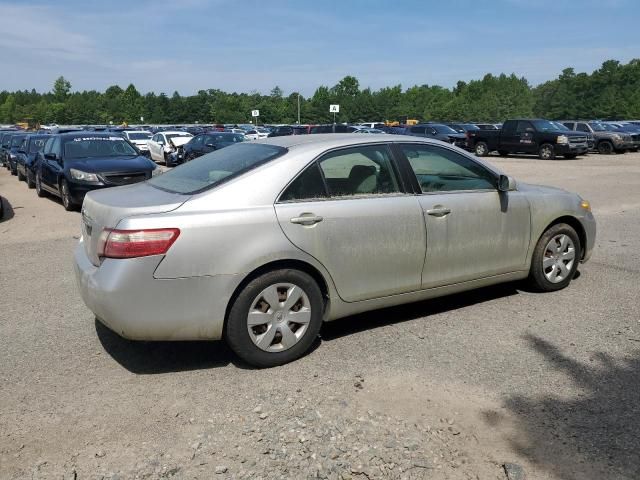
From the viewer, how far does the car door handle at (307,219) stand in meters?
4.02

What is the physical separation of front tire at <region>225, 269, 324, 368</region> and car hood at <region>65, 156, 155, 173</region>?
8.33 metres

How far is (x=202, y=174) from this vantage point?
4434 mm

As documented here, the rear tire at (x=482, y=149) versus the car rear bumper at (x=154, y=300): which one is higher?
the car rear bumper at (x=154, y=300)

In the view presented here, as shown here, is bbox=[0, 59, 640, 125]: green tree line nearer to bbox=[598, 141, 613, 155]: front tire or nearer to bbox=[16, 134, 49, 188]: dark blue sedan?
bbox=[598, 141, 613, 155]: front tire

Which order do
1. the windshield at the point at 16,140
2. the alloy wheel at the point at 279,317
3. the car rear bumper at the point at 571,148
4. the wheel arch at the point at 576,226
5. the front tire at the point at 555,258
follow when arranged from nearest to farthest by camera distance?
the alloy wheel at the point at 279,317, the front tire at the point at 555,258, the wheel arch at the point at 576,226, the windshield at the point at 16,140, the car rear bumper at the point at 571,148

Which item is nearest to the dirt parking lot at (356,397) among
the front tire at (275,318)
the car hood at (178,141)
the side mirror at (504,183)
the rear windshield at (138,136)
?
the front tire at (275,318)

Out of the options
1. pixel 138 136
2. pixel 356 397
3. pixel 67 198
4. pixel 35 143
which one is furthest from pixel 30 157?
pixel 138 136

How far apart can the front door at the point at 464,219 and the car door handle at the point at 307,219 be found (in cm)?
97

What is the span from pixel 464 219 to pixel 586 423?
195 cm

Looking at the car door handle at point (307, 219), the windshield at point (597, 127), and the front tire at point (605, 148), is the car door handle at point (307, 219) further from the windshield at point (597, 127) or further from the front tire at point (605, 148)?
the windshield at point (597, 127)

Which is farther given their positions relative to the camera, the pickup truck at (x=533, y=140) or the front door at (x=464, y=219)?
the pickup truck at (x=533, y=140)

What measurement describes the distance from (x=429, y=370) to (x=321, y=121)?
399 ft

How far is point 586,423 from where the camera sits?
10.7 feet

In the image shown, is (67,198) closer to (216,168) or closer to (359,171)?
(216,168)
